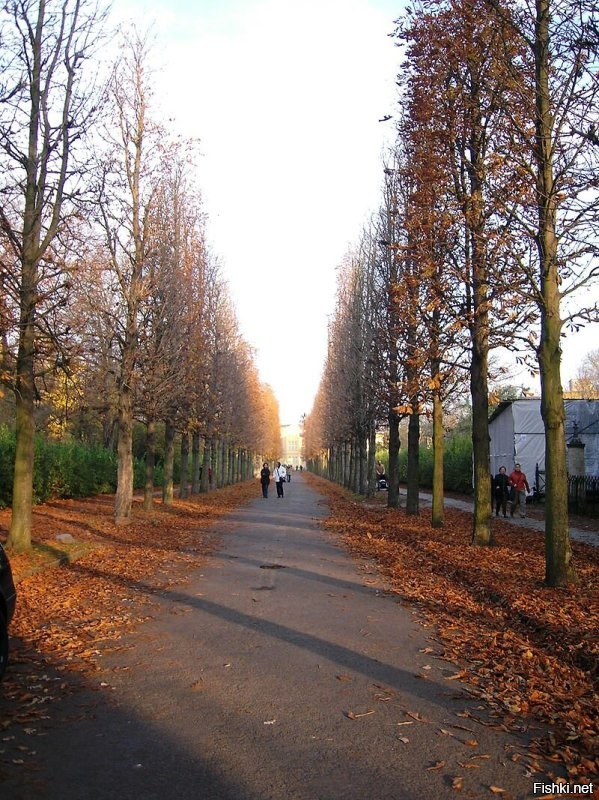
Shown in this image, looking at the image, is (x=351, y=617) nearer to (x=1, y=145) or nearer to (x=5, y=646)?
(x=5, y=646)

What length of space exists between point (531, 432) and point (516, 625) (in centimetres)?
2659

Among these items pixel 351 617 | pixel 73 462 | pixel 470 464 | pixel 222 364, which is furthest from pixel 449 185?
pixel 470 464

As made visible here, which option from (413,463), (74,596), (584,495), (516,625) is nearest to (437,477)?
(413,463)

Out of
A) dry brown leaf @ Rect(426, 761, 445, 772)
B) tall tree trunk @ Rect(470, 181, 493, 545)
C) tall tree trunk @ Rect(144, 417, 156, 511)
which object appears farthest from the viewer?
tall tree trunk @ Rect(144, 417, 156, 511)

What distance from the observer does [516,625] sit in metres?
7.55

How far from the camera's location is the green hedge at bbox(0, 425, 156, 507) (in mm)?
20703

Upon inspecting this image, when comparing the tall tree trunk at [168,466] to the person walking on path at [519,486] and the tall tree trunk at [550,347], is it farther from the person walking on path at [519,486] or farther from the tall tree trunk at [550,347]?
the tall tree trunk at [550,347]

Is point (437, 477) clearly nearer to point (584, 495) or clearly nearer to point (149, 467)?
point (584, 495)

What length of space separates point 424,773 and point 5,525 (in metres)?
14.6

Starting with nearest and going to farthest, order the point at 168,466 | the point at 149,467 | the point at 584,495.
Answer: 1. the point at 149,467
2. the point at 584,495
3. the point at 168,466

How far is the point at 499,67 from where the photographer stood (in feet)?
30.7

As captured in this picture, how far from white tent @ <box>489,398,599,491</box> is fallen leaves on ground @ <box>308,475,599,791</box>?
16.3 metres

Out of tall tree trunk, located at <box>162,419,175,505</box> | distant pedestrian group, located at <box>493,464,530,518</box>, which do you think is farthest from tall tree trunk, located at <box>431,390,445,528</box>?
tall tree trunk, located at <box>162,419,175,505</box>

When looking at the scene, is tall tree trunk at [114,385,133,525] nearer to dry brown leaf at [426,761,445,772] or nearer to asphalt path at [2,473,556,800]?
asphalt path at [2,473,556,800]
